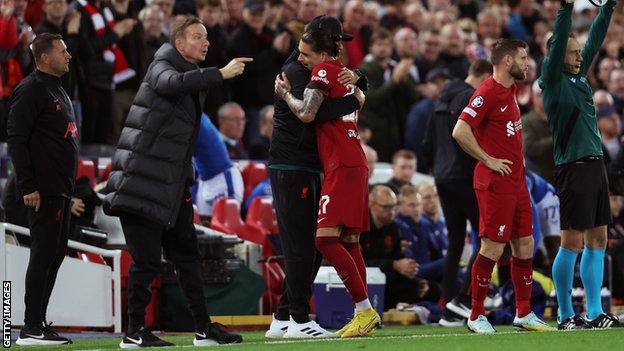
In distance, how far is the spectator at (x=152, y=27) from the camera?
52.9 feet

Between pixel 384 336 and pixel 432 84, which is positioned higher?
pixel 432 84

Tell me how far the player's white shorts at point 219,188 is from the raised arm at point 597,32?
4.33m

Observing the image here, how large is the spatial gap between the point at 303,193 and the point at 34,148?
1.88m

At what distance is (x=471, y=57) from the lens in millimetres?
19375

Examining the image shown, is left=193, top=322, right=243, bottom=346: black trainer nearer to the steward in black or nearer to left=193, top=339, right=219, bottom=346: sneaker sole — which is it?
left=193, top=339, right=219, bottom=346: sneaker sole

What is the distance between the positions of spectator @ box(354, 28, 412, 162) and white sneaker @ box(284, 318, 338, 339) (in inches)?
306

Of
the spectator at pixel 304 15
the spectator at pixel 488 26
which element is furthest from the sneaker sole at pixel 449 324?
→ the spectator at pixel 488 26

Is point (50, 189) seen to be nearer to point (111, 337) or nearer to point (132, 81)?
point (111, 337)

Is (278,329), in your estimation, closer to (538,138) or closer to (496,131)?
(496,131)

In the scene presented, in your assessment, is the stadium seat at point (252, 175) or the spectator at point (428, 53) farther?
the spectator at point (428, 53)

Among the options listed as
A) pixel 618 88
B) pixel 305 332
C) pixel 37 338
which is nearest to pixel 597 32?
pixel 305 332

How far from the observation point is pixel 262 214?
46.1 feet

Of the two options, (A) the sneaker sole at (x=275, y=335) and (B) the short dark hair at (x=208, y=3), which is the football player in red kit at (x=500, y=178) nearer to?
(A) the sneaker sole at (x=275, y=335)

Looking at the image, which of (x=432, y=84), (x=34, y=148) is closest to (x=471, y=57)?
(x=432, y=84)
